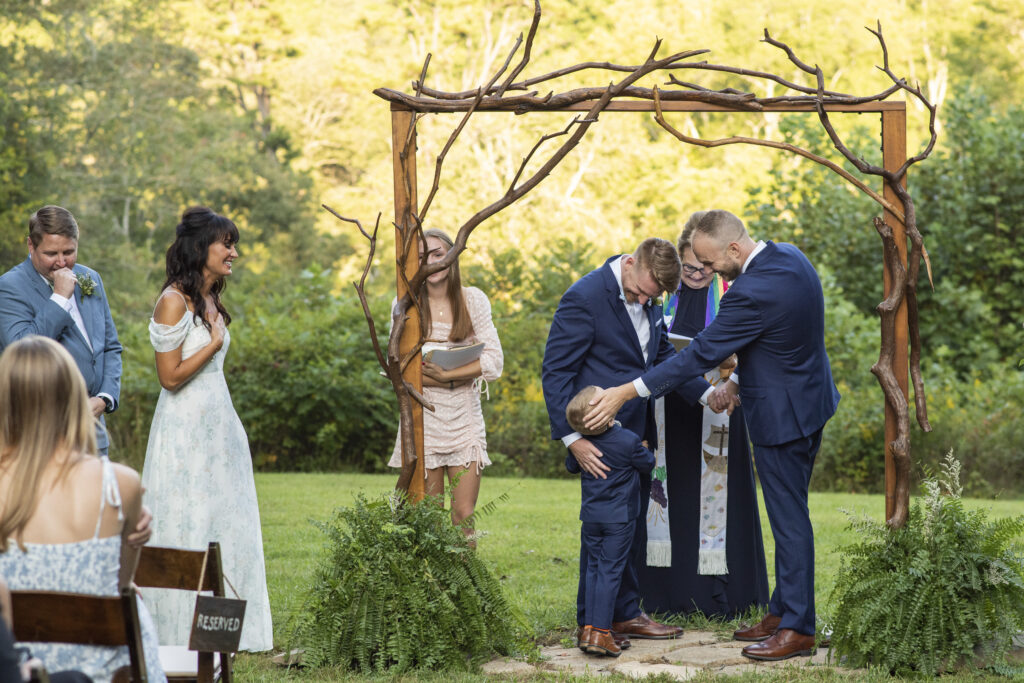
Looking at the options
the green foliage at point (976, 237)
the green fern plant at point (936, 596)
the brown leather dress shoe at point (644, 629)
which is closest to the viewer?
the green fern plant at point (936, 596)

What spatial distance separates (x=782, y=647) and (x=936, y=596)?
31.3 inches

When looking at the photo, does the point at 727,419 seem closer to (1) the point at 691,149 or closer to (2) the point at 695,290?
(2) the point at 695,290

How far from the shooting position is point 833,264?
1672cm

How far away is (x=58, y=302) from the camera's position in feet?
18.2

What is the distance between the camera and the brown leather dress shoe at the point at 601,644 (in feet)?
18.4

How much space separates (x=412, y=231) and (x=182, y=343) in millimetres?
1249

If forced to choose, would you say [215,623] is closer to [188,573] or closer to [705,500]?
[188,573]

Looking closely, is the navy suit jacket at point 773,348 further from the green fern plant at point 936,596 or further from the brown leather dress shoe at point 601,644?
the brown leather dress shoe at point 601,644

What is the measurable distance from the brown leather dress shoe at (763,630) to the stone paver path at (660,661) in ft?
0.22

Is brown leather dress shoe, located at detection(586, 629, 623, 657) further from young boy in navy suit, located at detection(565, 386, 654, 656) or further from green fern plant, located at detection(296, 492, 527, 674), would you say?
green fern plant, located at detection(296, 492, 527, 674)

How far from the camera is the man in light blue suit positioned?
5.50 m

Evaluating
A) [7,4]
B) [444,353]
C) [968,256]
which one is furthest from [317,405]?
[7,4]

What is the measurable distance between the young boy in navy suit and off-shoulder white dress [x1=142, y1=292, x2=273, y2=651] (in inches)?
65.4

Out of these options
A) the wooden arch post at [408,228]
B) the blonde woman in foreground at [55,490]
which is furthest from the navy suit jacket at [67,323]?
the blonde woman in foreground at [55,490]
